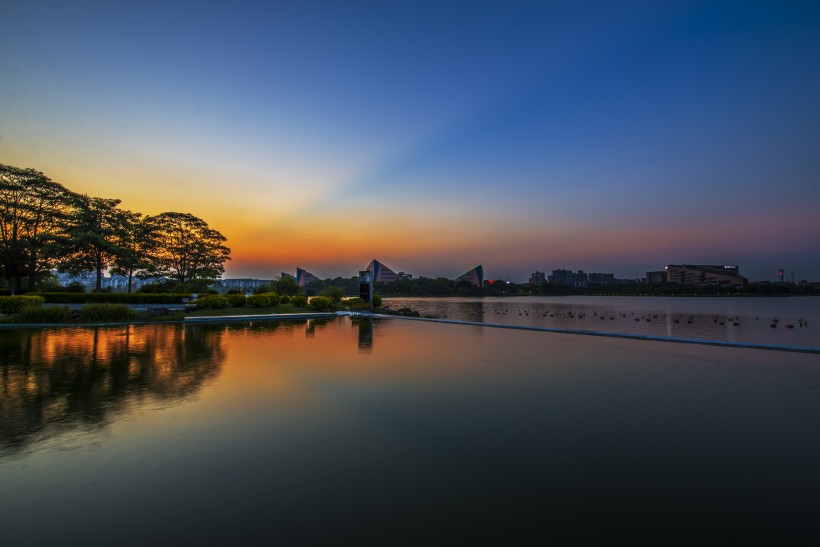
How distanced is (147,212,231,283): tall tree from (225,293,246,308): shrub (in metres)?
8.11

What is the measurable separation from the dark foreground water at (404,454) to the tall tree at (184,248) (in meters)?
26.4

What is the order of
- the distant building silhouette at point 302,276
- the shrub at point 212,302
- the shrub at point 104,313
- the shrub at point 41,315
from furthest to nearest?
the distant building silhouette at point 302,276, the shrub at point 212,302, the shrub at point 104,313, the shrub at point 41,315

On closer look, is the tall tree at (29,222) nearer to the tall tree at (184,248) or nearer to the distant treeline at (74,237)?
the distant treeline at (74,237)

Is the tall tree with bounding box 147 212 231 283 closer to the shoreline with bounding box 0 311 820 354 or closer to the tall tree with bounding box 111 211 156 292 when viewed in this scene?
the tall tree with bounding box 111 211 156 292

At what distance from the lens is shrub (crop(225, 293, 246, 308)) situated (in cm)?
2853

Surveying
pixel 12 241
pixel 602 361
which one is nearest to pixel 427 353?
pixel 602 361

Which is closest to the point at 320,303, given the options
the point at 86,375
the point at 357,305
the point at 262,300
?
the point at 357,305

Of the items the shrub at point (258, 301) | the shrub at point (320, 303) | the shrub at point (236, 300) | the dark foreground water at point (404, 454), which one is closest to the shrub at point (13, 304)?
the shrub at point (236, 300)

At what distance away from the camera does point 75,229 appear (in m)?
28.7

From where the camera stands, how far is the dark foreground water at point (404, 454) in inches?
137

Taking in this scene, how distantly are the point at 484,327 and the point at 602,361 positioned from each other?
434 inches

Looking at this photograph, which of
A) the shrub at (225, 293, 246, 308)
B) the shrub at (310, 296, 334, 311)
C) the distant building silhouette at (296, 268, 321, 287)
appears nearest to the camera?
the shrub at (225, 293, 246, 308)

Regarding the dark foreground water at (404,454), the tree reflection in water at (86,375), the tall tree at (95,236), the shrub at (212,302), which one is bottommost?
the dark foreground water at (404,454)

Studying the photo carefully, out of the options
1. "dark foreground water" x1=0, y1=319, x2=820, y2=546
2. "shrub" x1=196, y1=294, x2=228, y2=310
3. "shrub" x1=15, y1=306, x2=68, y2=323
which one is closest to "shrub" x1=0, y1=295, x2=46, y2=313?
"shrub" x1=15, y1=306, x2=68, y2=323
